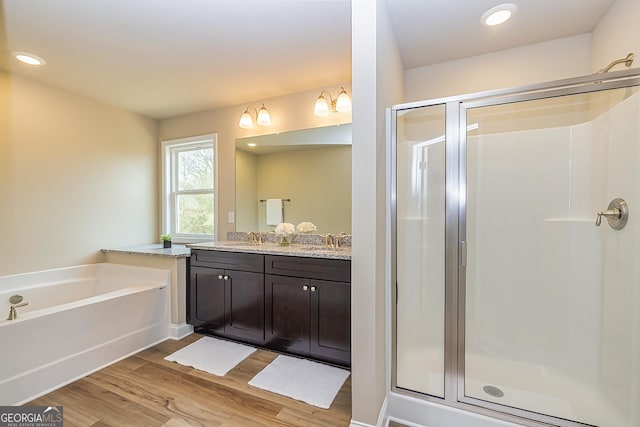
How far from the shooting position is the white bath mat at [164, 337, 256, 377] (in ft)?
6.93

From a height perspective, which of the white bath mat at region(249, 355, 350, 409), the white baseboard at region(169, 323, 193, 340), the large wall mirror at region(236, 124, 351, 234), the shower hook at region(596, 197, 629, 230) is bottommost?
the white bath mat at region(249, 355, 350, 409)

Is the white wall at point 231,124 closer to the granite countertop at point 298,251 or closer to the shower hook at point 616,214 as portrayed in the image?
the granite countertop at point 298,251

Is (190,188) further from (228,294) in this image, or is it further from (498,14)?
(498,14)

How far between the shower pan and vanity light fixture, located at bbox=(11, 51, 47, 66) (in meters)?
2.84

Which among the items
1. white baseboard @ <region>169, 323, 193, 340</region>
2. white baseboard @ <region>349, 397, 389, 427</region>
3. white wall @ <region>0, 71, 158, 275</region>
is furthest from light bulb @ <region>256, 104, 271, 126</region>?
white baseboard @ <region>349, 397, 389, 427</region>

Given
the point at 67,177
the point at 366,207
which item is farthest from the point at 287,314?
the point at 67,177

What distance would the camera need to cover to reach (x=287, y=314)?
2201 millimetres

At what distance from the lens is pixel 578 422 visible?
141 cm

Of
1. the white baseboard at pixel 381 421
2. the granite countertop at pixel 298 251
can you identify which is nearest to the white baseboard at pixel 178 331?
the granite countertop at pixel 298 251

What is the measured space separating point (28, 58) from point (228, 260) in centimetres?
223

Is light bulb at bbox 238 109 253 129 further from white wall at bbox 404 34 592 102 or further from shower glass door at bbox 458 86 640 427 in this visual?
shower glass door at bbox 458 86 640 427

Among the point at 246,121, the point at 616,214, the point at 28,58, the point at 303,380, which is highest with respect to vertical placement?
the point at 28,58

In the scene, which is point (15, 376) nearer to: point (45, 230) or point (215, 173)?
point (45, 230)

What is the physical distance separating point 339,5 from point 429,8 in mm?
544
